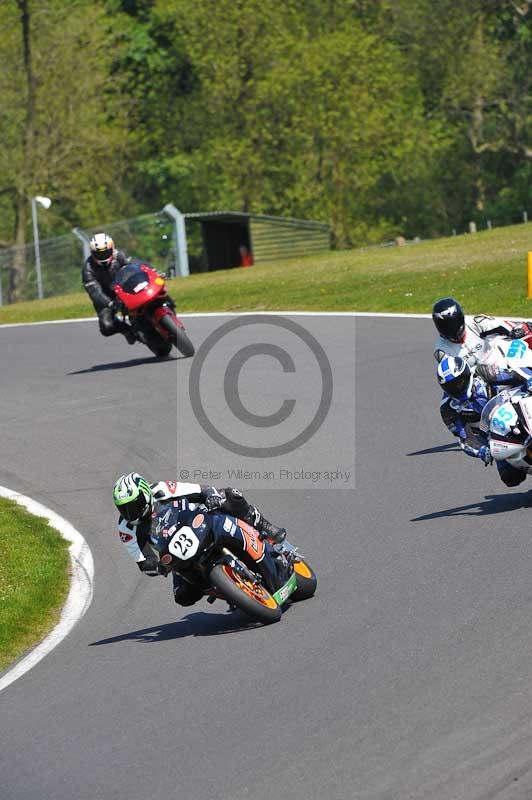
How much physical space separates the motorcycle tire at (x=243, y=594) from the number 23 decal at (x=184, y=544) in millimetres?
178

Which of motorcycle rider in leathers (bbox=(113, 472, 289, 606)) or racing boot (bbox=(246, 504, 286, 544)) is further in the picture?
racing boot (bbox=(246, 504, 286, 544))

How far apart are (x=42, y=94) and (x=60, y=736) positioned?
46.4 metres

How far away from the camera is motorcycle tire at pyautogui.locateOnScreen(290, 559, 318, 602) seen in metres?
9.57

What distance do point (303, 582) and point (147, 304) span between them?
11.0 m

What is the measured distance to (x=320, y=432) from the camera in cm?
1562

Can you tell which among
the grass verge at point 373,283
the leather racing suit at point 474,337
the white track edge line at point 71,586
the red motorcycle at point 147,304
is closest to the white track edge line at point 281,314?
the grass verge at point 373,283

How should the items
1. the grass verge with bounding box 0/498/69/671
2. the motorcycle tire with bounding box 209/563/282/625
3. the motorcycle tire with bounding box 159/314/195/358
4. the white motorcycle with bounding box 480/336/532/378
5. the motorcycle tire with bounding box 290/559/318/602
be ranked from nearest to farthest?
1. the motorcycle tire with bounding box 209/563/282/625
2. the motorcycle tire with bounding box 290/559/318/602
3. the grass verge with bounding box 0/498/69/671
4. the white motorcycle with bounding box 480/336/532/378
5. the motorcycle tire with bounding box 159/314/195/358

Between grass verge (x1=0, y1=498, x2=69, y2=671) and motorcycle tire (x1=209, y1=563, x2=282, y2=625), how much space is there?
1.59 m

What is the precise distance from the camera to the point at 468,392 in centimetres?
1178

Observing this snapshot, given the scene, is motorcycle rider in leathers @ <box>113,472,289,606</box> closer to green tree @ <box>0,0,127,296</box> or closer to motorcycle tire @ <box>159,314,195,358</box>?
motorcycle tire @ <box>159,314,195,358</box>

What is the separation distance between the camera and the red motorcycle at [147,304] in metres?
20.0

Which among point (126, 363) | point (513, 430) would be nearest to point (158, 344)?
point (126, 363)

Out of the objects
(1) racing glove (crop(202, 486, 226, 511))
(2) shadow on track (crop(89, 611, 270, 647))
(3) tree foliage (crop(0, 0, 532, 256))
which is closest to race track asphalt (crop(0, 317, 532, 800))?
(2) shadow on track (crop(89, 611, 270, 647))

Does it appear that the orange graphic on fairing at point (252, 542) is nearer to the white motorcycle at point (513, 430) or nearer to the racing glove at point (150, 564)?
the racing glove at point (150, 564)
